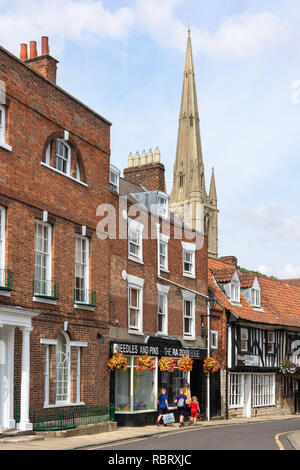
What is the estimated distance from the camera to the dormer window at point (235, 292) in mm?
38928

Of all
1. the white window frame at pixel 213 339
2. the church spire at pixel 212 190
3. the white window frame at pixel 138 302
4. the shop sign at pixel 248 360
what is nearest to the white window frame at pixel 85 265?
the white window frame at pixel 138 302

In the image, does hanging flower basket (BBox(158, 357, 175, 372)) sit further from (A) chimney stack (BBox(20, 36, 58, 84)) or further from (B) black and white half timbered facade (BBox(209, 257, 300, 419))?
(A) chimney stack (BBox(20, 36, 58, 84))

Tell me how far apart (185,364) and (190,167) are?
111 m

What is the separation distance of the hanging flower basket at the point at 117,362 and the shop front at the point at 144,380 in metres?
0.31

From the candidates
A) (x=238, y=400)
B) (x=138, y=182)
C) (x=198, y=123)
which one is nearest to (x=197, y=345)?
(x=238, y=400)

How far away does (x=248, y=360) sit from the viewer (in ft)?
125

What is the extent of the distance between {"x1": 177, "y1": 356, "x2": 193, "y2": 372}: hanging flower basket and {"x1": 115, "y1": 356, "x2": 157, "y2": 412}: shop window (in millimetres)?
1558

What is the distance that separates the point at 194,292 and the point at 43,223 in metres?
12.9

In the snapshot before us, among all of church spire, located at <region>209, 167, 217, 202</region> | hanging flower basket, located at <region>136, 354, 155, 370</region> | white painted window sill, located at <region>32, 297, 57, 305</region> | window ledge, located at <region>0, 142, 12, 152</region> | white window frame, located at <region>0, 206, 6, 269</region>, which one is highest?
church spire, located at <region>209, 167, 217, 202</region>

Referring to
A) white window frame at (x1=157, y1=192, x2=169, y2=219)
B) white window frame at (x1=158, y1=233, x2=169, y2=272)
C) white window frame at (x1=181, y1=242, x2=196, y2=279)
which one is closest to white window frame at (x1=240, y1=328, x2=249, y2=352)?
white window frame at (x1=181, y1=242, x2=196, y2=279)

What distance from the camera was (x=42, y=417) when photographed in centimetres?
2119

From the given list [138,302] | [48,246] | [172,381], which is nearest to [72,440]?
[48,246]

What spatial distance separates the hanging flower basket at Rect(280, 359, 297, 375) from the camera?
41.7 metres
